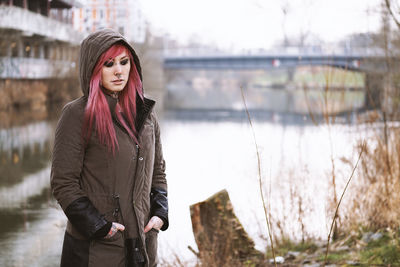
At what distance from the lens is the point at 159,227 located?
348cm

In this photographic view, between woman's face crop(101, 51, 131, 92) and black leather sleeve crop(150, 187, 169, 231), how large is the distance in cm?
66

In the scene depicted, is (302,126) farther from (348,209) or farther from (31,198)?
(348,209)

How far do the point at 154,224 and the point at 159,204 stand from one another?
0.15 meters

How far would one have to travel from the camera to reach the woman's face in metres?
3.23

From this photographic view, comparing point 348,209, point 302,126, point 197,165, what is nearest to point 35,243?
point 348,209

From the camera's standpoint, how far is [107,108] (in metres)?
3.18

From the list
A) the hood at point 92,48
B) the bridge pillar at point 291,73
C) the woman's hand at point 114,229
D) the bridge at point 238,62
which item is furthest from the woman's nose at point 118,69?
the bridge pillar at point 291,73

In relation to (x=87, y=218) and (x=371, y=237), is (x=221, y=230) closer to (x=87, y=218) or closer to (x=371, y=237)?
(x=371, y=237)

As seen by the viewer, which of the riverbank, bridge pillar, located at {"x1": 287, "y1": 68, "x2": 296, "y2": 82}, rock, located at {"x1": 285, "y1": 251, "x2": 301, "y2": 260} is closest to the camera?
the riverbank

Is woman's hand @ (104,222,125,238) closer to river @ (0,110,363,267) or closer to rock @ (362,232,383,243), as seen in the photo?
river @ (0,110,363,267)

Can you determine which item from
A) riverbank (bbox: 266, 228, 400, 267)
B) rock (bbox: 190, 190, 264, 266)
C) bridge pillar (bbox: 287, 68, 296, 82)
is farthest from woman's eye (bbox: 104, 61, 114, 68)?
bridge pillar (bbox: 287, 68, 296, 82)

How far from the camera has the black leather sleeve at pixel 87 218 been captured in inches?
121

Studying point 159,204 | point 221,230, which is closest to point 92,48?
point 159,204

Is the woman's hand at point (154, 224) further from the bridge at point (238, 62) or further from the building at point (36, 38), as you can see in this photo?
the bridge at point (238, 62)
